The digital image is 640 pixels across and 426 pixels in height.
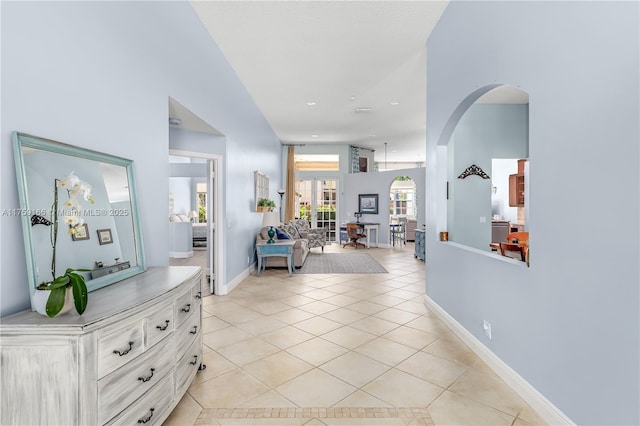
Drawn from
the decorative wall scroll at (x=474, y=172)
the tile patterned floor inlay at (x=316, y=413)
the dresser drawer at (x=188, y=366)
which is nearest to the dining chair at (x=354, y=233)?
the decorative wall scroll at (x=474, y=172)

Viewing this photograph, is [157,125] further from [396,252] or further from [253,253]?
[396,252]

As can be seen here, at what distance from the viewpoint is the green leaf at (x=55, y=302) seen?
1323 millimetres

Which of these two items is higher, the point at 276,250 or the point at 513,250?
the point at 513,250

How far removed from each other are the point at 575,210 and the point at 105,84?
2935 mm

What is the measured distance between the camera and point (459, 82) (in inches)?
124

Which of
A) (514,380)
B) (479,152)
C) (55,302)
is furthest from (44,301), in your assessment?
(479,152)

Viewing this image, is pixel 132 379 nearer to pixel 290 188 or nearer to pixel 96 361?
pixel 96 361

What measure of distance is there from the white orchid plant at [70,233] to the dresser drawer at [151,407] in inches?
22.5

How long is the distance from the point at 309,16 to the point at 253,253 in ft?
14.7

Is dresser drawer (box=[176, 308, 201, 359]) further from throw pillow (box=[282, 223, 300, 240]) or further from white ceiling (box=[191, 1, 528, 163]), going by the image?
throw pillow (box=[282, 223, 300, 240])

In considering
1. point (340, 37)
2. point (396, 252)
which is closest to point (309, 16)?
point (340, 37)

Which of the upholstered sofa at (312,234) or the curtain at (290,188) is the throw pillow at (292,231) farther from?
the curtain at (290,188)

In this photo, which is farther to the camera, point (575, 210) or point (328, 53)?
point (328, 53)

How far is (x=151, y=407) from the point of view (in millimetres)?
1706
